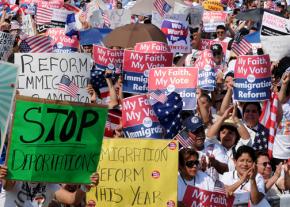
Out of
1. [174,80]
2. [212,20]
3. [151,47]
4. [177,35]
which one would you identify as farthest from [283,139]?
[212,20]

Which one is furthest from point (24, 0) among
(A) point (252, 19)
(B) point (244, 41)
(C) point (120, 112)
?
(C) point (120, 112)

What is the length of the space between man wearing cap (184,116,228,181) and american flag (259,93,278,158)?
43.2 inches

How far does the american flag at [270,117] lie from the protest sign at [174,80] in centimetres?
87

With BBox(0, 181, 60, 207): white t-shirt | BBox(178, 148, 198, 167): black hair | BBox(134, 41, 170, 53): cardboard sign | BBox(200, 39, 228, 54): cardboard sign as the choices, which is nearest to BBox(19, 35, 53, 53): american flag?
BBox(134, 41, 170, 53): cardboard sign

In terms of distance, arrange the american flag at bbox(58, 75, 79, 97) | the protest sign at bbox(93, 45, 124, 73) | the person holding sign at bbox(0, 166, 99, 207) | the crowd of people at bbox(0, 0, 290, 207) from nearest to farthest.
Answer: the person holding sign at bbox(0, 166, 99, 207), the crowd of people at bbox(0, 0, 290, 207), the american flag at bbox(58, 75, 79, 97), the protest sign at bbox(93, 45, 124, 73)

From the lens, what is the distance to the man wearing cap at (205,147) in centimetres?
1162

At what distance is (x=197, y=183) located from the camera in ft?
35.4

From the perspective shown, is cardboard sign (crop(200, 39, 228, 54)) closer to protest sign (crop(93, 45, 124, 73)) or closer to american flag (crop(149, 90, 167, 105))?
protest sign (crop(93, 45, 124, 73))

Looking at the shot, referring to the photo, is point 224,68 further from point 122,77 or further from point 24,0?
point 24,0

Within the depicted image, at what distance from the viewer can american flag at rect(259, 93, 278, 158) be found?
12977mm

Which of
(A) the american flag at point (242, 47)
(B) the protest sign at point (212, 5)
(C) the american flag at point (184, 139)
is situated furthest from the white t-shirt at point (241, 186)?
(B) the protest sign at point (212, 5)

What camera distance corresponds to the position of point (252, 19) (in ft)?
71.6

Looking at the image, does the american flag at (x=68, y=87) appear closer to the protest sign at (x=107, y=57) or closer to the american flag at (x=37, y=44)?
the american flag at (x=37, y=44)

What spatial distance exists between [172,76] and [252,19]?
797 centimetres
